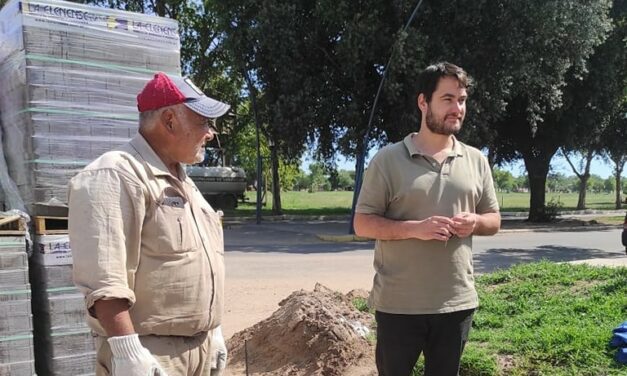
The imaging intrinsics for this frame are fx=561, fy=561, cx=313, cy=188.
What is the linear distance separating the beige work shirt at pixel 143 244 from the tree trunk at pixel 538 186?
74.9 ft

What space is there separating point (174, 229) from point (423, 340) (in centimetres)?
143

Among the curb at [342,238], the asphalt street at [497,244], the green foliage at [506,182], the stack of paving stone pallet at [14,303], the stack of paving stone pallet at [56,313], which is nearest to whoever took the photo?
the stack of paving stone pallet at [14,303]

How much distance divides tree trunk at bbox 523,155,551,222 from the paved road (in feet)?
10.4

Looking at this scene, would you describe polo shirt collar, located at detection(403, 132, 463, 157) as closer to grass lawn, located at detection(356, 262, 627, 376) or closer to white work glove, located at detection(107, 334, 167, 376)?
white work glove, located at detection(107, 334, 167, 376)

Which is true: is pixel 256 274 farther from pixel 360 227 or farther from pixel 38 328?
pixel 360 227

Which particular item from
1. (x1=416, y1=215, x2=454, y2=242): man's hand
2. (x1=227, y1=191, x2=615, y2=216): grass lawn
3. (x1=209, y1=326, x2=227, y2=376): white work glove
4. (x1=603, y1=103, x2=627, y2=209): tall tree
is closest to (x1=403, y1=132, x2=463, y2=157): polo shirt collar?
(x1=416, y1=215, x2=454, y2=242): man's hand

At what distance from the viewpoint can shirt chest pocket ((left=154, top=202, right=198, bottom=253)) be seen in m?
1.91

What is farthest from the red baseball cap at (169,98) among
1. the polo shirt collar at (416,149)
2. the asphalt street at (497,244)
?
the asphalt street at (497,244)

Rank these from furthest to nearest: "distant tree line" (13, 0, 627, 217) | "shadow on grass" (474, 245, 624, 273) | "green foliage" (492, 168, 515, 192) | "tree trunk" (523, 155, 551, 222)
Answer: "green foliage" (492, 168, 515, 192), "tree trunk" (523, 155, 551, 222), "distant tree line" (13, 0, 627, 217), "shadow on grass" (474, 245, 624, 273)

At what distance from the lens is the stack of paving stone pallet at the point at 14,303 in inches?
124

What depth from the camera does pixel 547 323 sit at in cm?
481

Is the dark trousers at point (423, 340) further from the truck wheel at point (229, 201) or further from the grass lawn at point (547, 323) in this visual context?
the truck wheel at point (229, 201)

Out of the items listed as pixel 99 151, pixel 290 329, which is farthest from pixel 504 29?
pixel 99 151

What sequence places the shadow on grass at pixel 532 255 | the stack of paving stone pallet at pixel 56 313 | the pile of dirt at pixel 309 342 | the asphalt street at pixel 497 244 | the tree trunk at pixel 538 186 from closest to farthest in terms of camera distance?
1. the stack of paving stone pallet at pixel 56 313
2. the pile of dirt at pixel 309 342
3. the shadow on grass at pixel 532 255
4. the asphalt street at pixel 497 244
5. the tree trunk at pixel 538 186
